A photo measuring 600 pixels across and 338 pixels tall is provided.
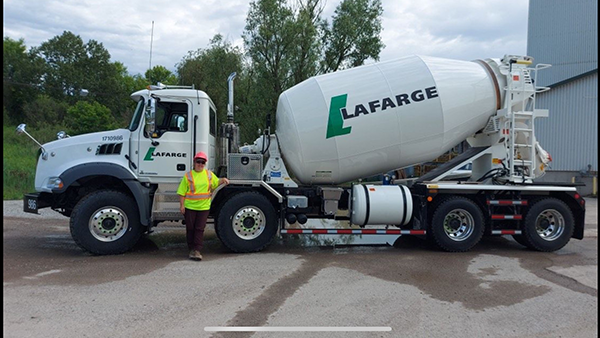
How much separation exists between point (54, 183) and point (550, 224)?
902cm

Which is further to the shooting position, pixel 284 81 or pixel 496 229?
pixel 284 81

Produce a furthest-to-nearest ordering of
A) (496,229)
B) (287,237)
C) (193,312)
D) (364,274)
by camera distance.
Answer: (287,237)
(496,229)
(364,274)
(193,312)

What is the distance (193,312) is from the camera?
4.99 metres

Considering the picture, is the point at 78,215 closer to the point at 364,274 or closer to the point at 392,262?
the point at 364,274

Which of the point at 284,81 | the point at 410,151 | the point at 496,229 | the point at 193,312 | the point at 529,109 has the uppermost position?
the point at 284,81

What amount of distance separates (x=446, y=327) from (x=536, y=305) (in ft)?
5.06

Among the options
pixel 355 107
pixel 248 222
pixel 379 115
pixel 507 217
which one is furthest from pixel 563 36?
pixel 248 222

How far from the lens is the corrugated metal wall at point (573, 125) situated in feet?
71.4

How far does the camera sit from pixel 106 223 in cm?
752

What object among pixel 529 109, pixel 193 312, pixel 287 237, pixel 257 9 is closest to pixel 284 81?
pixel 257 9

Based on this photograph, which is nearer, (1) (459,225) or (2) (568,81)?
(1) (459,225)

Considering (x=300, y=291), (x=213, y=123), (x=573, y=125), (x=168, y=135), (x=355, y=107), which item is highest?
(x=573, y=125)

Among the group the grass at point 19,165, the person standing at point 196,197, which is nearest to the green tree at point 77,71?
the grass at point 19,165

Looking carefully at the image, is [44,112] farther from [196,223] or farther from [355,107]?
[355,107]
